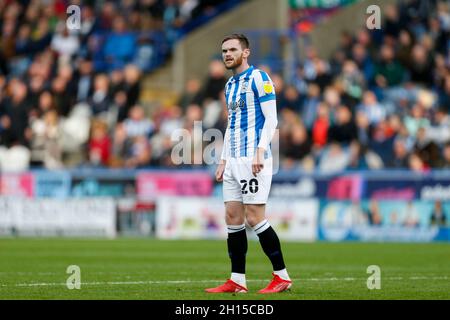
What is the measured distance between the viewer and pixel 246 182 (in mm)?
11320

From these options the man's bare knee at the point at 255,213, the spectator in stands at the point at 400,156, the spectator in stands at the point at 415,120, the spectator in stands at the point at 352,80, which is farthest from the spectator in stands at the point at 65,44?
the man's bare knee at the point at 255,213

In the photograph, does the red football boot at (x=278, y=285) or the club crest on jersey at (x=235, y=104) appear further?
the club crest on jersey at (x=235, y=104)

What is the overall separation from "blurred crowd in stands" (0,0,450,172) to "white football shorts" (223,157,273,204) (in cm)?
1303

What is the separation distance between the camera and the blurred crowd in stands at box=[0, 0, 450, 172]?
991 inches

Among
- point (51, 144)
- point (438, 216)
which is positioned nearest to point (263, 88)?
point (438, 216)

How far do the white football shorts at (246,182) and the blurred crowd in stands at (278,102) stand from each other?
13.0 metres

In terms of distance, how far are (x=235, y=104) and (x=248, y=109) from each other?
0.15 meters

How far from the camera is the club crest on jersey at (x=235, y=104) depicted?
11.5m

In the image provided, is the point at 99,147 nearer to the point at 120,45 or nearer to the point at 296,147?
the point at 296,147

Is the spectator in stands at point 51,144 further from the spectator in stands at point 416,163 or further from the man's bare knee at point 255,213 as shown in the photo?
the man's bare knee at point 255,213

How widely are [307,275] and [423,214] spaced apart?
9.88m

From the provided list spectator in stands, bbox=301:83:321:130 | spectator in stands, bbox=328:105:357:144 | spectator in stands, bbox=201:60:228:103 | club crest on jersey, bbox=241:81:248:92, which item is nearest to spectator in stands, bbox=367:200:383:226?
spectator in stands, bbox=328:105:357:144

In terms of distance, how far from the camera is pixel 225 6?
31.8 metres

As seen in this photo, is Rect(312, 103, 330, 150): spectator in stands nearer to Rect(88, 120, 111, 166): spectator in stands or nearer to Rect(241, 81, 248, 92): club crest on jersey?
Rect(88, 120, 111, 166): spectator in stands
